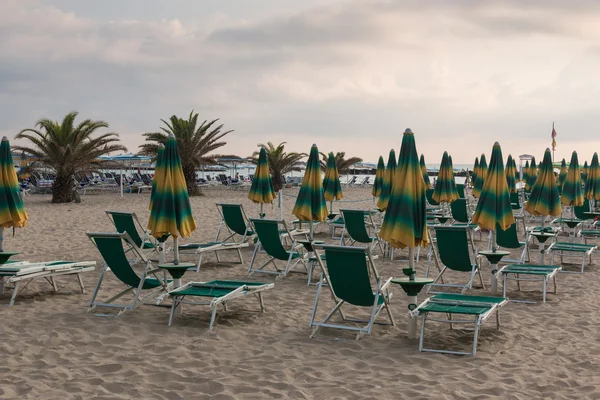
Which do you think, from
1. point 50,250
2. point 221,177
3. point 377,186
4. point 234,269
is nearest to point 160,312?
point 234,269

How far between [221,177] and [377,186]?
74.6 ft

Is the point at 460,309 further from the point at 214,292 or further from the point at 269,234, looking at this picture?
the point at 269,234

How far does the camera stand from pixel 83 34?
453 inches

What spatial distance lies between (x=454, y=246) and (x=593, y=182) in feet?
27.5

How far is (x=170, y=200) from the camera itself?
6.34 meters

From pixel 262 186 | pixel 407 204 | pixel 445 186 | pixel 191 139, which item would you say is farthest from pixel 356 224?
pixel 191 139

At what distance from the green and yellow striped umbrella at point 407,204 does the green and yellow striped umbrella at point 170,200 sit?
82.0 inches

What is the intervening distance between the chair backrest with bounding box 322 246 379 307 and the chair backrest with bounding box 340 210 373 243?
4423mm

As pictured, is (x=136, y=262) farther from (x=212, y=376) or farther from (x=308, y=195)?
(x=212, y=376)

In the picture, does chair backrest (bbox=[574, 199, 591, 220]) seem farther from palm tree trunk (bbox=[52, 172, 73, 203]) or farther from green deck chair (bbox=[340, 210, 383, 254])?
palm tree trunk (bbox=[52, 172, 73, 203])

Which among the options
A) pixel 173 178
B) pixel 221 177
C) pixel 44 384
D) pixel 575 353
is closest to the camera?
pixel 44 384

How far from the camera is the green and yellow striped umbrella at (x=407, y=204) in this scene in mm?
5242

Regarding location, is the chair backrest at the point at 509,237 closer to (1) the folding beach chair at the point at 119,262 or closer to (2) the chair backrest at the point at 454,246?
(2) the chair backrest at the point at 454,246

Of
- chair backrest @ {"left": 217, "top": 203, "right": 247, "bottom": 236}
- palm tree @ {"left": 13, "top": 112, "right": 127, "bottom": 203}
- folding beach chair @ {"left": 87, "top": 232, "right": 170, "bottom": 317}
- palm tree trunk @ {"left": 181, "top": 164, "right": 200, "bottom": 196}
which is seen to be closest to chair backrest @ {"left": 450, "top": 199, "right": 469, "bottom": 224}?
chair backrest @ {"left": 217, "top": 203, "right": 247, "bottom": 236}
